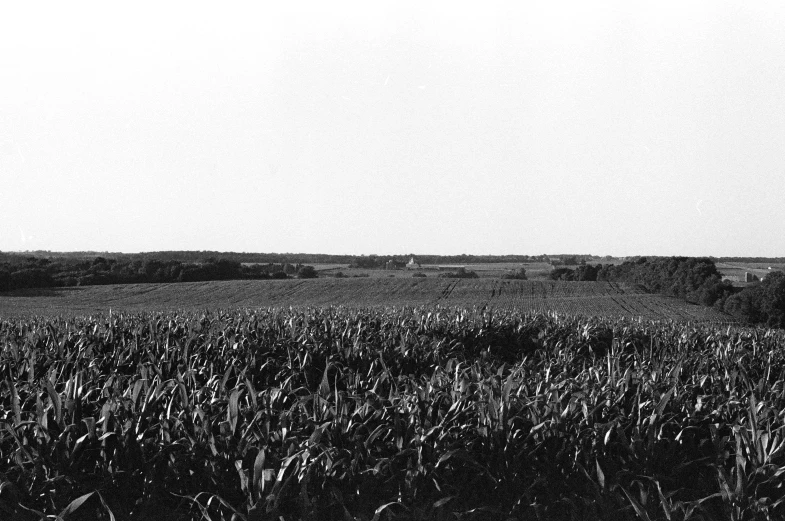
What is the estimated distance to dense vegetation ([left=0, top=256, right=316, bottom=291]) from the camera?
215 ft

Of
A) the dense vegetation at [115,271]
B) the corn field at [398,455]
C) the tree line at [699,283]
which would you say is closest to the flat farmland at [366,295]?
the tree line at [699,283]

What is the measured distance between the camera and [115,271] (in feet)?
236

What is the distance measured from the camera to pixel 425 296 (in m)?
56.4

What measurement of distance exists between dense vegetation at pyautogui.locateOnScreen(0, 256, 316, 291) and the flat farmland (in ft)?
17.4

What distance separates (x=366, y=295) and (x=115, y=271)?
102 ft

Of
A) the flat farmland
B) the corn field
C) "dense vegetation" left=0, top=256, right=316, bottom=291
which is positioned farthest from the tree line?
the corn field

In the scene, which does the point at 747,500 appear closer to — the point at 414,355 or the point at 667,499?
the point at 667,499

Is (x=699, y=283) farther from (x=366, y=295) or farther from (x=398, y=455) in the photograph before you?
(x=398, y=455)

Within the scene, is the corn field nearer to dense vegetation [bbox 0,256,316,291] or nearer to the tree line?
the tree line

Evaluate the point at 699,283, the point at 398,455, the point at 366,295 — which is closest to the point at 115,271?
the point at 366,295

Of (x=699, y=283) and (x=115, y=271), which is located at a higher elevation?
(x=115, y=271)

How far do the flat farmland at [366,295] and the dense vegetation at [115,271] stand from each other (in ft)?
17.4

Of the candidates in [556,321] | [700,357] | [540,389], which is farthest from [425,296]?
[540,389]

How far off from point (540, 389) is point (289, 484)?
251cm
